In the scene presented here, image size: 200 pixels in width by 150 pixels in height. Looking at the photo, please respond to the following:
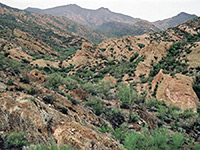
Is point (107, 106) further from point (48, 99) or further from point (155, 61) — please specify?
point (155, 61)

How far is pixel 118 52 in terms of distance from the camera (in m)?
54.9

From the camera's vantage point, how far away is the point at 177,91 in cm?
2091

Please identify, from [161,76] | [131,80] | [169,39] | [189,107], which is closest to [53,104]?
[189,107]

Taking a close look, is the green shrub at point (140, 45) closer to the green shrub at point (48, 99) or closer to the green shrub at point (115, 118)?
the green shrub at point (115, 118)

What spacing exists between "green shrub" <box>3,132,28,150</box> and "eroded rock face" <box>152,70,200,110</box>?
19.1 m

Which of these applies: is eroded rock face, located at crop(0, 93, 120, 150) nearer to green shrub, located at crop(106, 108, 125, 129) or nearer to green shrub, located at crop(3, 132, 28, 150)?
green shrub, located at crop(3, 132, 28, 150)

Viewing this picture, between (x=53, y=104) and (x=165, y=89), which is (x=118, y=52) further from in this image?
(x=53, y=104)

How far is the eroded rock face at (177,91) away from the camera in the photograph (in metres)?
19.4

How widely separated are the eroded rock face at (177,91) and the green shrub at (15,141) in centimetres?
1915

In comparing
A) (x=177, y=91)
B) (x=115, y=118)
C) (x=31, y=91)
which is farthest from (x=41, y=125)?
(x=177, y=91)

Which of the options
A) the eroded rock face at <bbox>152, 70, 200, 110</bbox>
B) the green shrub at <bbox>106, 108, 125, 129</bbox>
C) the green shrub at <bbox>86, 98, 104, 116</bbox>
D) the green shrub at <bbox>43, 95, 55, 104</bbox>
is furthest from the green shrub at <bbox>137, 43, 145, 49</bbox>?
the green shrub at <bbox>43, 95, 55, 104</bbox>

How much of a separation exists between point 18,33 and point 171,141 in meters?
72.2

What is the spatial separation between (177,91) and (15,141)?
69.6ft

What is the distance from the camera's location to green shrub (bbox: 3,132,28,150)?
597 cm
